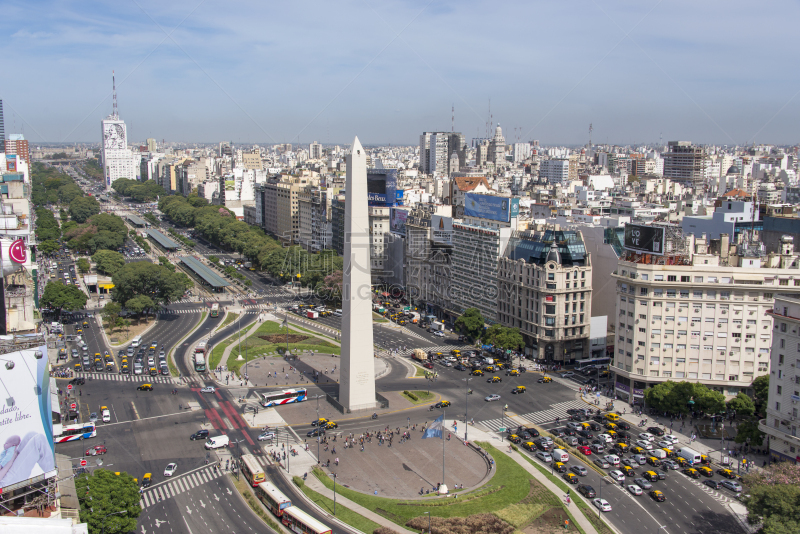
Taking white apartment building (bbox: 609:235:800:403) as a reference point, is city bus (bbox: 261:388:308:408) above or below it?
below

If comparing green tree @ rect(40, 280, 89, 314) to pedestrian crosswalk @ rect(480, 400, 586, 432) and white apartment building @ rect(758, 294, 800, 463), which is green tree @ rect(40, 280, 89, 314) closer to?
pedestrian crosswalk @ rect(480, 400, 586, 432)

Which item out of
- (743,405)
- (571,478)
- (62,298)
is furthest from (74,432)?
(743,405)

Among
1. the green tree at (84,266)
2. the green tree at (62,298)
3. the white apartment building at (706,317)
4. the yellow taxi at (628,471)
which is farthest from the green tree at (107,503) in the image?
the green tree at (84,266)

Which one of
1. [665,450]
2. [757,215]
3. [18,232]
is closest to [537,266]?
[665,450]

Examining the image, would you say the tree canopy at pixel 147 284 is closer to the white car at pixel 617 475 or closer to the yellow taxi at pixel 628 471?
the white car at pixel 617 475

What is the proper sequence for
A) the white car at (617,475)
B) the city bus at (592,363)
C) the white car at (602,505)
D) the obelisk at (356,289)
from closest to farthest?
the white car at (602,505), the white car at (617,475), the obelisk at (356,289), the city bus at (592,363)

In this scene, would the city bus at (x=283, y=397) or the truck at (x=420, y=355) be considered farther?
the truck at (x=420, y=355)

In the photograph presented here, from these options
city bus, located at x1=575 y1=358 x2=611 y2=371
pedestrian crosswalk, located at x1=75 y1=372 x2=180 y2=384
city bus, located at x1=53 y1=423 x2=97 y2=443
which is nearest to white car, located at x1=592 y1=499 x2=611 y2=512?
city bus, located at x1=575 y1=358 x2=611 y2=371
